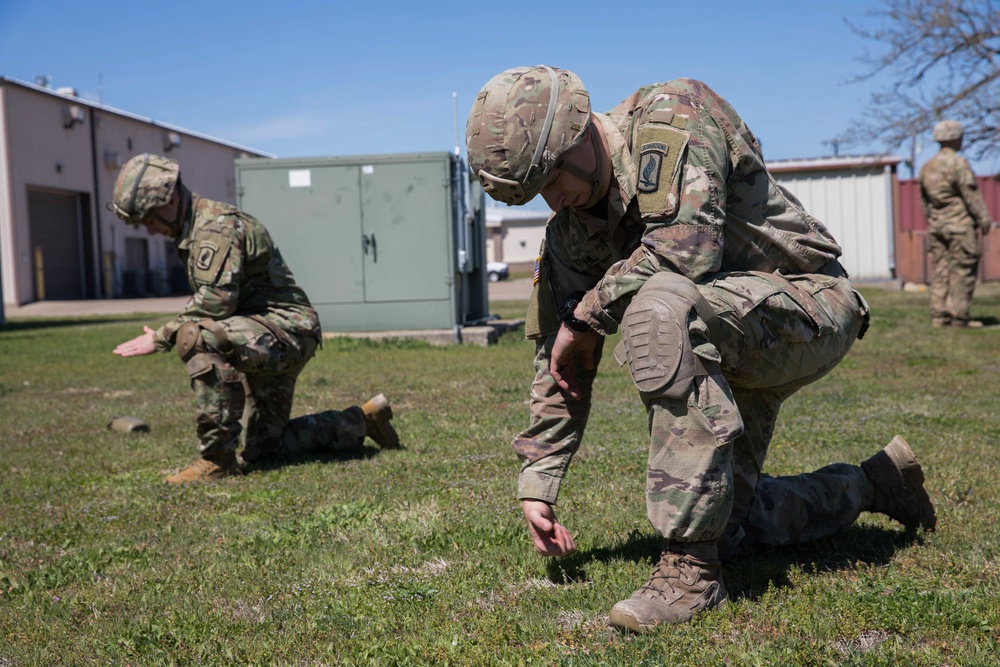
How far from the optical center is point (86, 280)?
3669 centimetres

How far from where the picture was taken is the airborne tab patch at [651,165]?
104 inches

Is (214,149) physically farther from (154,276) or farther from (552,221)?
(552,221)

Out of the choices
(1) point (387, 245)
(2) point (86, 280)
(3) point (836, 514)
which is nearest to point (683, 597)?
(3) point (836, 514)

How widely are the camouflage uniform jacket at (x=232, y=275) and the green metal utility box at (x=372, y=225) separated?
7172 mm

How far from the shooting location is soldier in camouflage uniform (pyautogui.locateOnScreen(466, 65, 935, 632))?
2543 mm

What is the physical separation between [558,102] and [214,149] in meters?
44.9

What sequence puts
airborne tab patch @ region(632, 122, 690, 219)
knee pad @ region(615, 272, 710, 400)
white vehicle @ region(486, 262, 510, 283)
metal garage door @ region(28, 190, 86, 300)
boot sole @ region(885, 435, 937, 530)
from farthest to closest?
1. white vehicle @ region(486, 262, 510, 283)
2. metal garage door @ region(28, 190, 86, 300)
3. boot sole @ region(885, 435, 937, 530)
4. airborne tab patch @ region(632, 122, 690, 219)
5. knee pad @ region(615, 272, 710, 400)

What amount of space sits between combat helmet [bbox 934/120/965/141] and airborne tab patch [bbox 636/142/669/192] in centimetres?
1070

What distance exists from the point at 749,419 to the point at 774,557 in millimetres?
489

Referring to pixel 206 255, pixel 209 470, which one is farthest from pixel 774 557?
pixel 206 255

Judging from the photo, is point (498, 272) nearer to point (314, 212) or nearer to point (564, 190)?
point (314, 212)

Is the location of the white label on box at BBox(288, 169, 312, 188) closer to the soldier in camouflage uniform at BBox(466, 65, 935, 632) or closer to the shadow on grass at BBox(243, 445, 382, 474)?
the shadow on grass at BBox(243, 445, 382, 474)

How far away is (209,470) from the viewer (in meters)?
5.24

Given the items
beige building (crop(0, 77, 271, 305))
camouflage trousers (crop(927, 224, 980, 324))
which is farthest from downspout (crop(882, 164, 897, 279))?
beige building (crop(0, 77, 271, 305))
